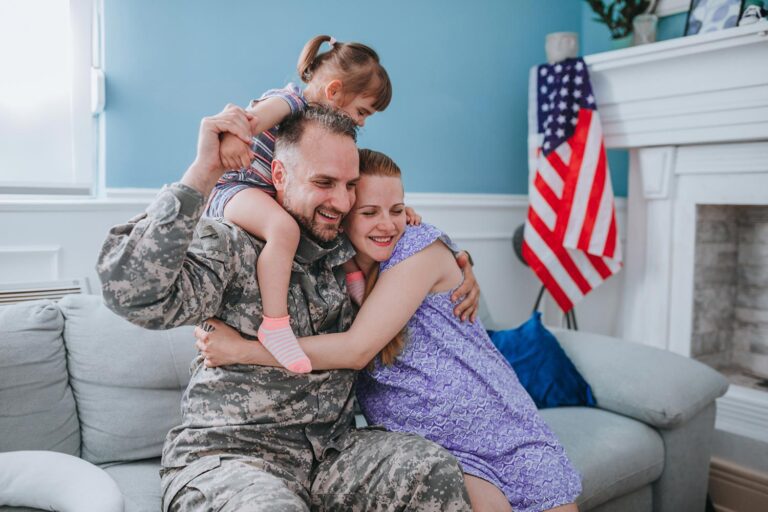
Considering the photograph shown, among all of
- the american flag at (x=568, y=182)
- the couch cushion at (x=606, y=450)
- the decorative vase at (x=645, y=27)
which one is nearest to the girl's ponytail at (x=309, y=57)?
the couch cushion at (x=606, y=450)

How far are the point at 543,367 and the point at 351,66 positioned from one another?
126 centimetres

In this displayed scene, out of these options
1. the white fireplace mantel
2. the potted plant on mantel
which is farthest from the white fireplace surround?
the potted plant on mantel

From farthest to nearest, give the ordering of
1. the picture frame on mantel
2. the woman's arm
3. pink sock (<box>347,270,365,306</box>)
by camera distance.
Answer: the picture frame on mantel < pink sock (<box>347,270,365,306</box>) < the woman's arm

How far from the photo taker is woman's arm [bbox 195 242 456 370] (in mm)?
1399

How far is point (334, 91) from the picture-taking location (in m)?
1.76

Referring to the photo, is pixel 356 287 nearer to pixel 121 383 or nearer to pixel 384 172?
pixel 384 172

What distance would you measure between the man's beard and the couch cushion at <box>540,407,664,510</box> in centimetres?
100

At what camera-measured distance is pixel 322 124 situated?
147 centimetres

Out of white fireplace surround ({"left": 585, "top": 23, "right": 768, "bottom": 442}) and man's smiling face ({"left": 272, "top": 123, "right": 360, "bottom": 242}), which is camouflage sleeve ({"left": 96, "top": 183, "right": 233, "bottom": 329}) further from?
white fireplace surround ({"left": 585, "top": 23, "right": 768, "bottom": 442})

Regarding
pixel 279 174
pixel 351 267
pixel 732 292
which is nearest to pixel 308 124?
pixel 279 174

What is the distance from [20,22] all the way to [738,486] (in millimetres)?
3049

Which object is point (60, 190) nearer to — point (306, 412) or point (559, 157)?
point (306, 412)

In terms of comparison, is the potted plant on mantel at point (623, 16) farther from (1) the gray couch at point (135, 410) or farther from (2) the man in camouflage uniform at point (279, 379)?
(2) the man in camouflage uniform at point (279, 379)

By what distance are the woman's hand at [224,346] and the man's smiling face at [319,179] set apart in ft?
0.92
